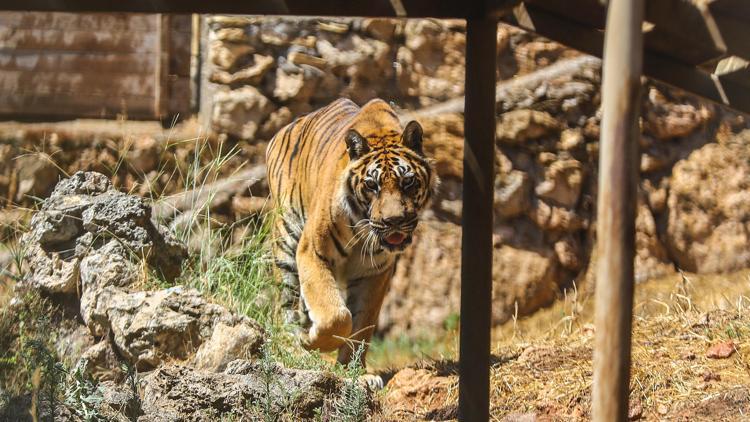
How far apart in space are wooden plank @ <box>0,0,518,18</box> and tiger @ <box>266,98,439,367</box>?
6.87 ft

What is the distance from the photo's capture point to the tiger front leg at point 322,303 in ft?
20.4

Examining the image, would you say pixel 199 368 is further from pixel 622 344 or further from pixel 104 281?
pixel 622 344

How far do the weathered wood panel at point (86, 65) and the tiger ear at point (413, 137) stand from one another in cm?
238

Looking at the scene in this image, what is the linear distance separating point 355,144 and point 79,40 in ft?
9.29

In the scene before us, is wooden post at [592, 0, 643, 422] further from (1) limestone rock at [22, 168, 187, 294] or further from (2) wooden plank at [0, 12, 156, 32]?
(2) wooden plank at [0, 12, 156, 32]

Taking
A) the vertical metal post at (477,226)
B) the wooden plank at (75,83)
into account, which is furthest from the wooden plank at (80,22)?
the vertical metal post at (477,226)

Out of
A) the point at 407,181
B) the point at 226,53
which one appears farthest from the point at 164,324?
the point at 226,53

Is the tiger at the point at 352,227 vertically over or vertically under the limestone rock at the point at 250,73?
under

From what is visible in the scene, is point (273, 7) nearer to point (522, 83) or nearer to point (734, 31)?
point (734, 31)

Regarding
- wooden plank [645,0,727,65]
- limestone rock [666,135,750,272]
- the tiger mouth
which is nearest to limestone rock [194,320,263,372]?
the tiger mouth

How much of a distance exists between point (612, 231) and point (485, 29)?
61.6 inches

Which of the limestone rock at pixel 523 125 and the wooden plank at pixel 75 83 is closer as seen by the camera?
the wooden plank at pixel 75 83

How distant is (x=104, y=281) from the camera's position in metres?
5.21

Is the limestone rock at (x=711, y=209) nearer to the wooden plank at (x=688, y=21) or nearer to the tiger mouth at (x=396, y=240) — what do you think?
the tiger mouth at (x=396, y=240)
